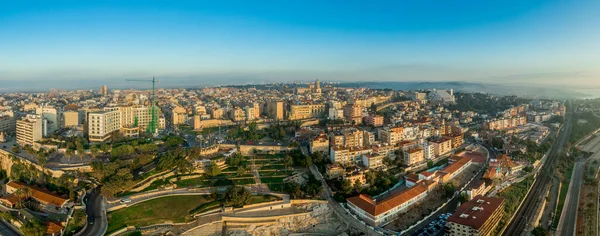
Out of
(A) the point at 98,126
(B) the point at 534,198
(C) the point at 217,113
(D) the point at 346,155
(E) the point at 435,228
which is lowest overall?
(E) the point at 435,228

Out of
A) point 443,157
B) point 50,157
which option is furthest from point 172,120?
point 443,157

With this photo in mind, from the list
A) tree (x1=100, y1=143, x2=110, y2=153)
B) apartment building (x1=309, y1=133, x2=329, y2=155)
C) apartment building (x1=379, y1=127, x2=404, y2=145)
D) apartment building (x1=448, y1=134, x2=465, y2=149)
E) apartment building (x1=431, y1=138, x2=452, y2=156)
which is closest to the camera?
tree (x1=100, y1=143, x2=110, y2=153)

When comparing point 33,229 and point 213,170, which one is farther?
point 213,170

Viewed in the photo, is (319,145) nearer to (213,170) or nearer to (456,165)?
(213,170)

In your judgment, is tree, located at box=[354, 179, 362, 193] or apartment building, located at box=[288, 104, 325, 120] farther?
apartment building, located at box=[288, 104, 325, 120]

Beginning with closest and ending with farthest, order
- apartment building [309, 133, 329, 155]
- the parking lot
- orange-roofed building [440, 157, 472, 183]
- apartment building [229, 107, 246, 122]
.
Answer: the parking lot
orange-roofed building [440, 157, 472, 183]
apartment building [309, 133, 329, 155]
apartment building [229, 107, 246, 122]

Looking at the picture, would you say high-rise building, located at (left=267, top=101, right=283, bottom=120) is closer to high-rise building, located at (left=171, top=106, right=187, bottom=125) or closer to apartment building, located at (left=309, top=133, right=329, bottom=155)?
high-rise building, located at (left=171, top=106, right=187, bottom=125)

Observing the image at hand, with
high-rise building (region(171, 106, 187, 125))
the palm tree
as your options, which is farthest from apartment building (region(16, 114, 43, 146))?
high-rise building (region(171, 106, 187, 125))

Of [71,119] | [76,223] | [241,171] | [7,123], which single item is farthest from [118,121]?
[76,223]
